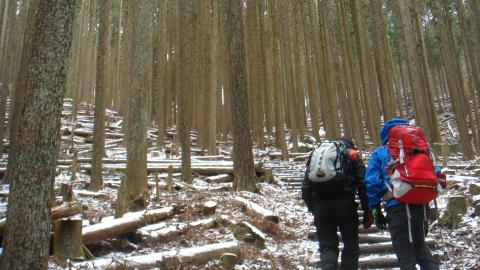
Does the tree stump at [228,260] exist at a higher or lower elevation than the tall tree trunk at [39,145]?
lower

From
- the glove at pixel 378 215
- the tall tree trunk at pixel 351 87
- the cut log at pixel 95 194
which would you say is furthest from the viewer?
the tall tree trunk at pixel 351 87

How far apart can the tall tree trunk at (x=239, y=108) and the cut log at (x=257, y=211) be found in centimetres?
121

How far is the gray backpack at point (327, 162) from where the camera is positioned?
3402 mm

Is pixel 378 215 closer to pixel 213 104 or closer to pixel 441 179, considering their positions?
pixel 441 179

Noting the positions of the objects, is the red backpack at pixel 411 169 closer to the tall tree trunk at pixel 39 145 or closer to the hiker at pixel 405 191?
the hiker at pixel 405 191

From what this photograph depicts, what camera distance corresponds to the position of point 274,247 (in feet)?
18.0

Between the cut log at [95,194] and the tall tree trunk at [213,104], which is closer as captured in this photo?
the cut log at [95,194]

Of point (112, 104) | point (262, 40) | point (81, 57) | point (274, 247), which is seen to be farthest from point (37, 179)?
point (112, 104)

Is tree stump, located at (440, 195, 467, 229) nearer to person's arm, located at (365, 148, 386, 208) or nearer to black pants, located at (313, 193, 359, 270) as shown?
black pants, located at (313, 193, 359, 270)

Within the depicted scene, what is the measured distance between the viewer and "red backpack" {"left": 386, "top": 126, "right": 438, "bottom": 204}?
10.3ft

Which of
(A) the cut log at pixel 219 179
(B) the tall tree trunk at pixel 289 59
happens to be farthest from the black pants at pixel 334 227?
(B) the tall tree trunk at pixel 289 59

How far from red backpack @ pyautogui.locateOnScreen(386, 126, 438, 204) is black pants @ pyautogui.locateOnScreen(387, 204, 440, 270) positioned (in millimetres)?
106

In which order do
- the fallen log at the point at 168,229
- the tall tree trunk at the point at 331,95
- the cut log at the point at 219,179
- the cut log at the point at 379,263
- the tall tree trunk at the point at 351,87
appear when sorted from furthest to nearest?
the tall tree trunk at the point at 351,87, the tall tree trunk at the point at 331,95, the cut log at the point at 219,179, the fallen log at the point at 168,229, the cut log at the point at 379,263

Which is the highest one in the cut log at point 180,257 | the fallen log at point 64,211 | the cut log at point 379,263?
the fallen log at point 64,211
